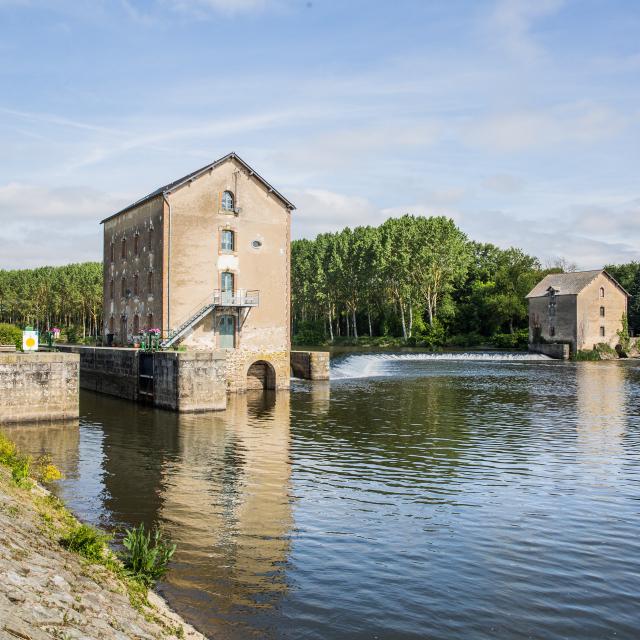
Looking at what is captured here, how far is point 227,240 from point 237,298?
10.7 ft

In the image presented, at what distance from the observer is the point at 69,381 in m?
25.2

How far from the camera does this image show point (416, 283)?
8831cm

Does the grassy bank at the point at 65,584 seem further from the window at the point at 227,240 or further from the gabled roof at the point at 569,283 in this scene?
the gabled roof at the point at 569,283

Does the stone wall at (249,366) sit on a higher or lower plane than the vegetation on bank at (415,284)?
lower

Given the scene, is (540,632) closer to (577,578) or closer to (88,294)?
(577,578)

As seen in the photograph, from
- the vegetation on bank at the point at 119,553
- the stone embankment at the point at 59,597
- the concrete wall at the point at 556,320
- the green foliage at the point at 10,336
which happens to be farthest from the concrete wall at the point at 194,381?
the concrete wall at the point at 556,320

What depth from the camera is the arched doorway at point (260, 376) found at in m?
37.9

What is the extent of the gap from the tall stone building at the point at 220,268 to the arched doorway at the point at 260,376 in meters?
0.06

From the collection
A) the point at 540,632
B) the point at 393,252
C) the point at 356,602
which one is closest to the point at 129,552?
the point at 356,602

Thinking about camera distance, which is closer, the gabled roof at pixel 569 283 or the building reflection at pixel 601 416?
the building reflection at pixel 601 416

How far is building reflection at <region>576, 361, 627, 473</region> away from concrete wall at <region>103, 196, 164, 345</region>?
2149 centimetres

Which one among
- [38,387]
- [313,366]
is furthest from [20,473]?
[313,366]

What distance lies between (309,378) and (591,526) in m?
32.0

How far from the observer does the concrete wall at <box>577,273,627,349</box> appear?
72.1 metres
